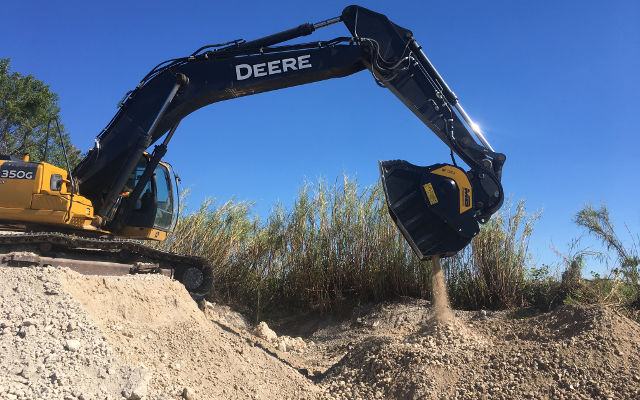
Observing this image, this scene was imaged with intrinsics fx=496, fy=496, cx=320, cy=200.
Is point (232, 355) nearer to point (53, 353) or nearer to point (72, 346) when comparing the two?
point (72, 346)

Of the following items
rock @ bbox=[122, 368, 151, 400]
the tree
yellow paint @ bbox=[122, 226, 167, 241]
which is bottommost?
rock @ bbox=[122, 368, 151, 400]

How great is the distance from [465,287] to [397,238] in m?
1.43

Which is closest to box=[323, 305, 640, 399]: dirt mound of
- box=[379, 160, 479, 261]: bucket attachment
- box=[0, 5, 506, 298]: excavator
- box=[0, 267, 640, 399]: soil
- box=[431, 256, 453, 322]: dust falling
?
box=[0, 267, 640, 399]: soil

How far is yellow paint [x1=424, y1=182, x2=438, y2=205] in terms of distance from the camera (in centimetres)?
534

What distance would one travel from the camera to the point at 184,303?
18.0 feet

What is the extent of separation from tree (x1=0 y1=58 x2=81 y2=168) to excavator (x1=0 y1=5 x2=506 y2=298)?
1049 centimetres

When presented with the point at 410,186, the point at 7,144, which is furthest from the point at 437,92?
the point at 7,144

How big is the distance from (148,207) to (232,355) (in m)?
2.83

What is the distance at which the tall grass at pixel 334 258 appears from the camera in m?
8.49

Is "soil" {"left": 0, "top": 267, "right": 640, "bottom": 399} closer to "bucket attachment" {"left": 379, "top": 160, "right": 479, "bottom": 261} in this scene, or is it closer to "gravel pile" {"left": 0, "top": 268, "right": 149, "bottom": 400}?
"gravel pile" {"left": 0, "top": 268, "right": 149, "bottom": 400}

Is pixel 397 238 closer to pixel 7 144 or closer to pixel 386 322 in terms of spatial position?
pixel 386 322

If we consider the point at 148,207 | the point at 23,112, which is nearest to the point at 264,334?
the point at 148,207

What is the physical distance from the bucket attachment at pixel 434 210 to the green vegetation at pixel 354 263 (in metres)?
3.46

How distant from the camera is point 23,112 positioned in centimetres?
1542
